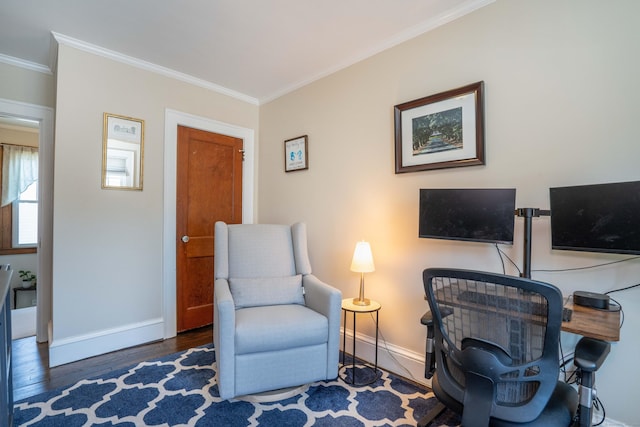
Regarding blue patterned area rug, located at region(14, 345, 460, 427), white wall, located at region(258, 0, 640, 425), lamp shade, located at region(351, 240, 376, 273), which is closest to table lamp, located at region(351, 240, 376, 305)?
lamp shade, located at region(351, 240, 376, 273)

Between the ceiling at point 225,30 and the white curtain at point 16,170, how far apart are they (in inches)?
86.2

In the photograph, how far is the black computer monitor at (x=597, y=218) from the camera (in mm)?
1274

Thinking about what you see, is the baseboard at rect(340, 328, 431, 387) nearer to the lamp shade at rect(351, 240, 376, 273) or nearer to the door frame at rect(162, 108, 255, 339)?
the lamp shade at rect(351, 240, 376, 273)

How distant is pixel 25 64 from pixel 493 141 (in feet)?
12.3

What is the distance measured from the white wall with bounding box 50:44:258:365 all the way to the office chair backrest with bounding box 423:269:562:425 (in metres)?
2.57

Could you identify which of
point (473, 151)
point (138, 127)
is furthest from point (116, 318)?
point (473, 151)

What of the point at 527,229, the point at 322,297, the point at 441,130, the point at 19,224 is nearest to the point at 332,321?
the point at 322,297

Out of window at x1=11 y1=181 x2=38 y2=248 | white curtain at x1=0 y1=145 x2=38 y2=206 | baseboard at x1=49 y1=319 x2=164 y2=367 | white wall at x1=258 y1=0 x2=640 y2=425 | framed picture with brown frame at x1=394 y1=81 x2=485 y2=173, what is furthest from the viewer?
window at x1=11 y1=181 x2=38 y2=248

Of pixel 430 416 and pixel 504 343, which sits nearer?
pixel 504 343

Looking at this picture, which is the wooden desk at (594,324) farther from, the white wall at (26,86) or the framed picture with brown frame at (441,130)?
the white wall at (26,86)

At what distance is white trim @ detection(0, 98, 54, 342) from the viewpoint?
2682 millimetres

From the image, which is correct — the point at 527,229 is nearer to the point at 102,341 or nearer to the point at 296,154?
the point at 296,154

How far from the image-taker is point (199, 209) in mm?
3117

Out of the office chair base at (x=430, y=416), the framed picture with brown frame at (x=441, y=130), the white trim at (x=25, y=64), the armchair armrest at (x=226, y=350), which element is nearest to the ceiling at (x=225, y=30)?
the white trim at (x=25, y=64)
